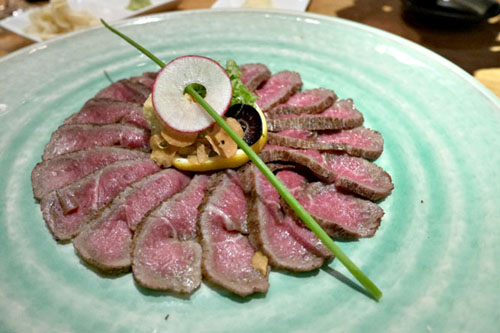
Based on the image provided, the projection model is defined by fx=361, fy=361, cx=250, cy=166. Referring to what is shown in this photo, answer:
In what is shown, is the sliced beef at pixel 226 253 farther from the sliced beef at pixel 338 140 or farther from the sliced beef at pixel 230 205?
the sliced beef at pixel 338 140

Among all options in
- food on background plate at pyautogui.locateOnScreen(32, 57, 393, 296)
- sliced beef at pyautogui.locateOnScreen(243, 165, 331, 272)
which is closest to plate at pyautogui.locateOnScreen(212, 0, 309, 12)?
food on background plate at pyautogui.locateOnScreen(32, 57, 393, 296)

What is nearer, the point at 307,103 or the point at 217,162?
the point at 217,162

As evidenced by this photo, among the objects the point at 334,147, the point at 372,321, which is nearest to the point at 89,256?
the point at 372,321

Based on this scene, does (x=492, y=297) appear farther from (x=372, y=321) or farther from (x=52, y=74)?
(x=52, y=74)

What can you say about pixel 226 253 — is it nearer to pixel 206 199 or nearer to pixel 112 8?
pixel 206 199

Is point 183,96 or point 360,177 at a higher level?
point 183,96

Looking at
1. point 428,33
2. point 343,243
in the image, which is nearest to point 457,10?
point 428,33
